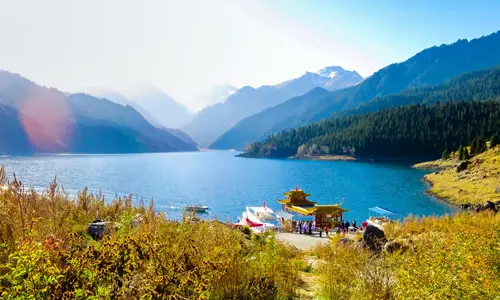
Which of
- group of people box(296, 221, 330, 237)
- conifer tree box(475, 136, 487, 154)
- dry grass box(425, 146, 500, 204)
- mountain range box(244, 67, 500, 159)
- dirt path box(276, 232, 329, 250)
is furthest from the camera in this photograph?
mountain range box(244, 67, 500, 159)

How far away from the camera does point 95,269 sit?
394 centimetres

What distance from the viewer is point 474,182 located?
5469cm

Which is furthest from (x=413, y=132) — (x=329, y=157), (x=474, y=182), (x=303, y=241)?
(x=303, y=241)

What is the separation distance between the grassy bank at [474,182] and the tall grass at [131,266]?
46.0 metres

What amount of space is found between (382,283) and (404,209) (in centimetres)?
4679

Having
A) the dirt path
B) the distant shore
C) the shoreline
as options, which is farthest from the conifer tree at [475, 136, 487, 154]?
the dirt path

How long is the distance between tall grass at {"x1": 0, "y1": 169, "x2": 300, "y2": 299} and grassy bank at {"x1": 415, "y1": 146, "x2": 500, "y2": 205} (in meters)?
46.0

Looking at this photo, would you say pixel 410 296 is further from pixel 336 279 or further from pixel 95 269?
pixel 95 269

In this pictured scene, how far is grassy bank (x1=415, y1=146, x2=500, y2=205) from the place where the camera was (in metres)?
47.3

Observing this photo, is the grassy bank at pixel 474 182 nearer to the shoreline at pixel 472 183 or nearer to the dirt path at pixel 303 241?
the shoreline at pixel 472 183

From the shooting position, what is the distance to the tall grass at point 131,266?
10.9 ft

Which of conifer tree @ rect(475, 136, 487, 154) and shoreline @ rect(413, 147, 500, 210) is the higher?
conifer tree @ rect(475, 136, 487, 154)

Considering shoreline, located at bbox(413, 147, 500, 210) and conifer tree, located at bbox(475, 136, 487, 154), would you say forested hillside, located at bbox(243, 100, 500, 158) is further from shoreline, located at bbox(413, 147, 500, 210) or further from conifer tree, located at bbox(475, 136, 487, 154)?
shoreline, located at bbox(413, 147, 500, 210)

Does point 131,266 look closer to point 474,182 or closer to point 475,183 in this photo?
point 475,183
